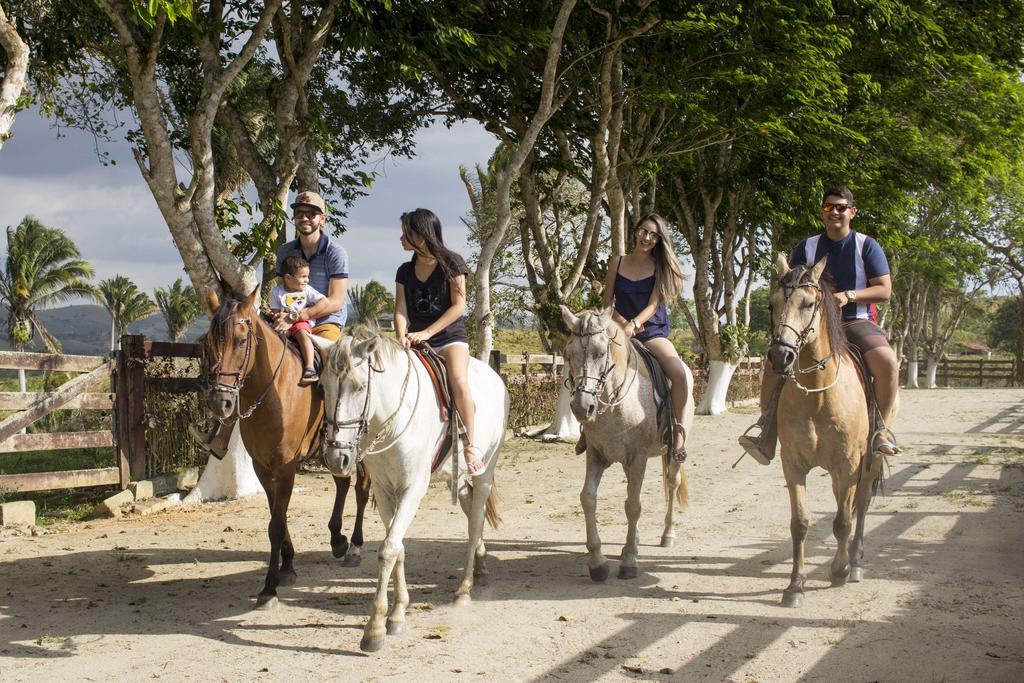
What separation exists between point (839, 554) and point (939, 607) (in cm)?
81

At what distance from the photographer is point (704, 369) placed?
81.6ft

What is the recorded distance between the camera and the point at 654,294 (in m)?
6.89

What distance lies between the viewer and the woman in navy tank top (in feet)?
22.2

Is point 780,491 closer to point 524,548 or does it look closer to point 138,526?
point 524,548

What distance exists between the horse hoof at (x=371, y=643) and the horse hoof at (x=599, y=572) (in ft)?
6.57

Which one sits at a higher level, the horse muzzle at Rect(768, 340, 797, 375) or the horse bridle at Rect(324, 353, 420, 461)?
the horse muzzle at Rect(768, 340, 797, 375)

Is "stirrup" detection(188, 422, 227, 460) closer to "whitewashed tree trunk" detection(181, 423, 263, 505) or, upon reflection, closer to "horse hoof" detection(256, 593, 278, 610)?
"horse hoof" detection(256, 593, 278, 610)

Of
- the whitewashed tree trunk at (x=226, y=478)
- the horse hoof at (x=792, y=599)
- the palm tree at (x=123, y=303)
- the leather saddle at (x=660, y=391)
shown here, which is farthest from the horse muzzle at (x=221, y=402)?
the palm tree at (x=123, y=303)

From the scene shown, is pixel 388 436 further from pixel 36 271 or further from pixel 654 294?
pixel 36 271

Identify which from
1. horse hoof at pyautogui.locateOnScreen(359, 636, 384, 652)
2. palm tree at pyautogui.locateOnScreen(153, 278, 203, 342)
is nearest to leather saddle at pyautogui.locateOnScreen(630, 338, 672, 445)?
horse hoof at pyautogui.locateOnScreen(359, 636, 384, 652)

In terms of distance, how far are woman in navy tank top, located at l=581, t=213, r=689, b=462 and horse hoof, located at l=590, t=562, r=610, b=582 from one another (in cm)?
108

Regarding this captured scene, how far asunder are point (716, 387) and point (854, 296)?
16.6 metres

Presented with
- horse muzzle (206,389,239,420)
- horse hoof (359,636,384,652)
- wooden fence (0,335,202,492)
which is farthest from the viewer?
wooden fence (0,335,202,492)

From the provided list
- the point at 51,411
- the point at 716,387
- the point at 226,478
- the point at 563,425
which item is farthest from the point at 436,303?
the point at 716,387
